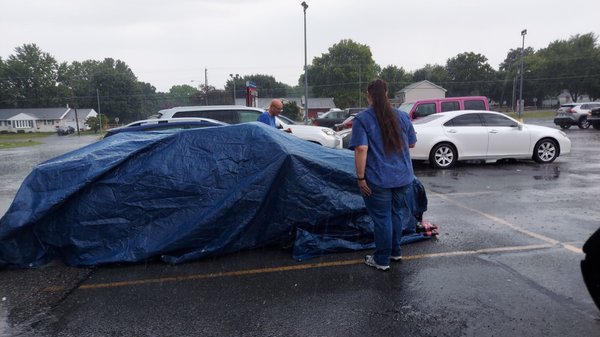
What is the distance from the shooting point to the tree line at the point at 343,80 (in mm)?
71438

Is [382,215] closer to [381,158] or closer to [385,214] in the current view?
[385,214]

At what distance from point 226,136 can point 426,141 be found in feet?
22.4

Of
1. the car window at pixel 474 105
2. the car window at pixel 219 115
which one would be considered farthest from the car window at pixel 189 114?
the car window at pixel 474 105

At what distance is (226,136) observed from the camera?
195 inches

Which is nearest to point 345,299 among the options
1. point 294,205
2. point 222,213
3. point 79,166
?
point 294,205

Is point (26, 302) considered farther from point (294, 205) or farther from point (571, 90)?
point (571, 90)

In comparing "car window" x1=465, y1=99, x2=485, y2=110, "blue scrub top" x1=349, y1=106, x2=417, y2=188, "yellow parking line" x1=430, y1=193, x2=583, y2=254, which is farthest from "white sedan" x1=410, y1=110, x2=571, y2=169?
"blue scrub top" x1=349, y1=106, x2=417, y2=188

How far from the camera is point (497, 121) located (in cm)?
1068

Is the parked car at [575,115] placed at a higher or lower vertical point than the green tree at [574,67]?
lower

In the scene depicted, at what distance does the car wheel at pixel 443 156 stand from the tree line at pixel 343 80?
55882mm

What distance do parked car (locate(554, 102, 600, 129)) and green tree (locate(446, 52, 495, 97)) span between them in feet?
193

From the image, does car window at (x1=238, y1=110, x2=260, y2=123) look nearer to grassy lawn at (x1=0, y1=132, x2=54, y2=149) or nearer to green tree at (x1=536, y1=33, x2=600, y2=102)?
grassy lawn at (x1=0, y1=132, x2=54, y2=149)

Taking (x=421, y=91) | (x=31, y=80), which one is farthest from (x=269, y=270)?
(x=31, y=80)

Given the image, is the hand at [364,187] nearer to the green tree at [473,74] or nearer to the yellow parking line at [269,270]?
the yellow parking line at [269,270]
